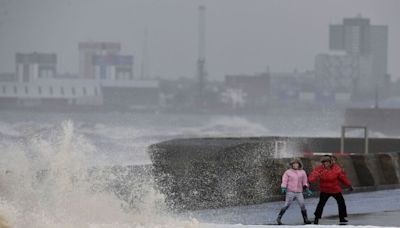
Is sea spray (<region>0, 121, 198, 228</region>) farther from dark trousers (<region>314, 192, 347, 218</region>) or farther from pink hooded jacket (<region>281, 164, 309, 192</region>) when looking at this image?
dark trousers (<region>314, 192, 347, 218</region>)

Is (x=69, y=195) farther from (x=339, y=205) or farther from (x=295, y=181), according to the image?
(x=339, y=205)

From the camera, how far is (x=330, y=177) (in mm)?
18828

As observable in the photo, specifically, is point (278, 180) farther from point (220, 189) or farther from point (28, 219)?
point (28, 219)

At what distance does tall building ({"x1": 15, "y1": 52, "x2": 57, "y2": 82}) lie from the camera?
151875 millimetres

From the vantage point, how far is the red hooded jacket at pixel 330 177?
61.5ft

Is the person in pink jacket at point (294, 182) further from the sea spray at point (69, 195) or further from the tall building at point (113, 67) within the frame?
the tall building at point (113, 67)

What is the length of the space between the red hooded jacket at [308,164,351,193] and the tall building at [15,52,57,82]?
5229 inches

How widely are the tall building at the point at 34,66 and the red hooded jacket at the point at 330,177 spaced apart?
436 ft

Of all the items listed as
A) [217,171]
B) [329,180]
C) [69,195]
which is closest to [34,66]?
[217,171]

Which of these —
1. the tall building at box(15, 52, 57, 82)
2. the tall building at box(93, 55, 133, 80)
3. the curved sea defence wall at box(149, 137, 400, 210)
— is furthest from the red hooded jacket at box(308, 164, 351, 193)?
the tall building at box(93, 55, 133, 80)

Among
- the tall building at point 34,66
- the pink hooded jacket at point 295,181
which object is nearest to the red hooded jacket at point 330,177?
the pink hooded jacket at point 295,181

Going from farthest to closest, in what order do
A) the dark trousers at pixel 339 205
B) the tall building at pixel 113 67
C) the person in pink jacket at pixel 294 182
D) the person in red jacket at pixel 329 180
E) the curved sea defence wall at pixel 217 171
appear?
the tall building at pixel 113 67 → the curved sea defence wall at pixel 217 171 → the dark trousers at pixel 339 205 → the person in red jacket at pixel 329 180 → the person in pink jacket at pixel 294 182

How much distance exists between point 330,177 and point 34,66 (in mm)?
137378

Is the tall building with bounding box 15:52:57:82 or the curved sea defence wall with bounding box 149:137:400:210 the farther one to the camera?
the tall building with bounding box 15:52:57:82
